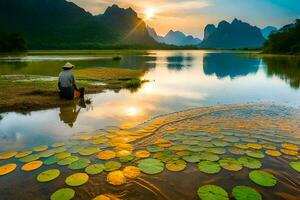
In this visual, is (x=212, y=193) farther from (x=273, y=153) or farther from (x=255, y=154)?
(x=273, y=153)

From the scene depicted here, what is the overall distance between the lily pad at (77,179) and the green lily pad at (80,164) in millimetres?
405

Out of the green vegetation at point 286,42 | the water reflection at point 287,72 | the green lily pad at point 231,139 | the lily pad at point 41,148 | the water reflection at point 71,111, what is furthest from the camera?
the green vegetation at point 286,42

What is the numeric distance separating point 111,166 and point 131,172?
570 millimetres

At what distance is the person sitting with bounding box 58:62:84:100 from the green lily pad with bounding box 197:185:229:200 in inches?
402

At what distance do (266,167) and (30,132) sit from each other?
25.5 ft

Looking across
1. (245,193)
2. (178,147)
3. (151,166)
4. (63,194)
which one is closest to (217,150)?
(178,147)

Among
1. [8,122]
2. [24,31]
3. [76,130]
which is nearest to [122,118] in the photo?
[76,130]

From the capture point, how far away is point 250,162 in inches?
257

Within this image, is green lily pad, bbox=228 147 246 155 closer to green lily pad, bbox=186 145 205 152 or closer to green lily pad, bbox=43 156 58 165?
green lily pad, bbox=186 145 205 152

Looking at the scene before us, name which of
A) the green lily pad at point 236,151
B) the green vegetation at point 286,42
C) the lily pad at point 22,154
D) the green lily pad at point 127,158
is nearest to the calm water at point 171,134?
the green lily pad at point 236,151

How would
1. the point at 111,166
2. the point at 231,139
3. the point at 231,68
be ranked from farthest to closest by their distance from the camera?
the point at 231,68 → the point at 231,139 → the point at 111,166

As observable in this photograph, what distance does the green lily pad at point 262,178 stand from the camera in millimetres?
5551

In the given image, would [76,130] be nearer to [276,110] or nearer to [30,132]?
[30,132]

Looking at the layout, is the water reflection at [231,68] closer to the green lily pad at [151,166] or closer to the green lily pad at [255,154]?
the green lily pad at [255,154]
